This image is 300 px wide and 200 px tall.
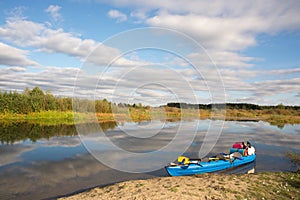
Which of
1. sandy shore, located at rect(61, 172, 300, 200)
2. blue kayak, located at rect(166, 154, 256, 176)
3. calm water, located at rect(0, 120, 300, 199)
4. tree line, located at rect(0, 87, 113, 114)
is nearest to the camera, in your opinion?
sandy shore, located at rect(61, 172, 300, 200)

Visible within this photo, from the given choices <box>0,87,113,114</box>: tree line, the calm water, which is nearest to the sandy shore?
the calm water

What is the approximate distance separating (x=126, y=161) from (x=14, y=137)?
1359cm

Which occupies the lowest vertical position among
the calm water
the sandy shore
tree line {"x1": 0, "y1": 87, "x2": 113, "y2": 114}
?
the calm water

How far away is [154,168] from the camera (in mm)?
11688

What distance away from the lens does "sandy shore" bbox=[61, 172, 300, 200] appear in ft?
24.1

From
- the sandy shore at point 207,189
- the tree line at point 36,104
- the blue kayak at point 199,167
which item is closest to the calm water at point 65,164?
the blue kayak at point 199,167

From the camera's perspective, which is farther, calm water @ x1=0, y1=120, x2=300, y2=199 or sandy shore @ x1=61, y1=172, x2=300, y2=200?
calm water @ x1=0, y1=120, x2=300, y2=199

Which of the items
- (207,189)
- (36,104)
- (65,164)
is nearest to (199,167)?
(207,189)

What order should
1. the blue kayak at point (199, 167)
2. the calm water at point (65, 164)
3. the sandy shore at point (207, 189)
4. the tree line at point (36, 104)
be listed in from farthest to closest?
the tree line at point (36, 104)
the blue kayak at point (199, 167)
the calm water at point (65, 164)
the sandy shore at point (207, 189)

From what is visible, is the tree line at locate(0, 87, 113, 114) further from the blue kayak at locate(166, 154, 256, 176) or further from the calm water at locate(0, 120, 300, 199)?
the blue kayak at locate(166, 154, 256, 176)

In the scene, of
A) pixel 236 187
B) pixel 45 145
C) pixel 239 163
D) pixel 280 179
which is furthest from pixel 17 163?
pixel 280 179

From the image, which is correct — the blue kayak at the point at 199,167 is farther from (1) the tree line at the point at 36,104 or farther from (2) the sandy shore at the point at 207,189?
(1) the tree line at the point at 36,104

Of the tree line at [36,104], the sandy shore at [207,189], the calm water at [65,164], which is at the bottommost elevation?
the calm water at [65,164]

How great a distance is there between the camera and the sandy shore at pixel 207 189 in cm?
733
